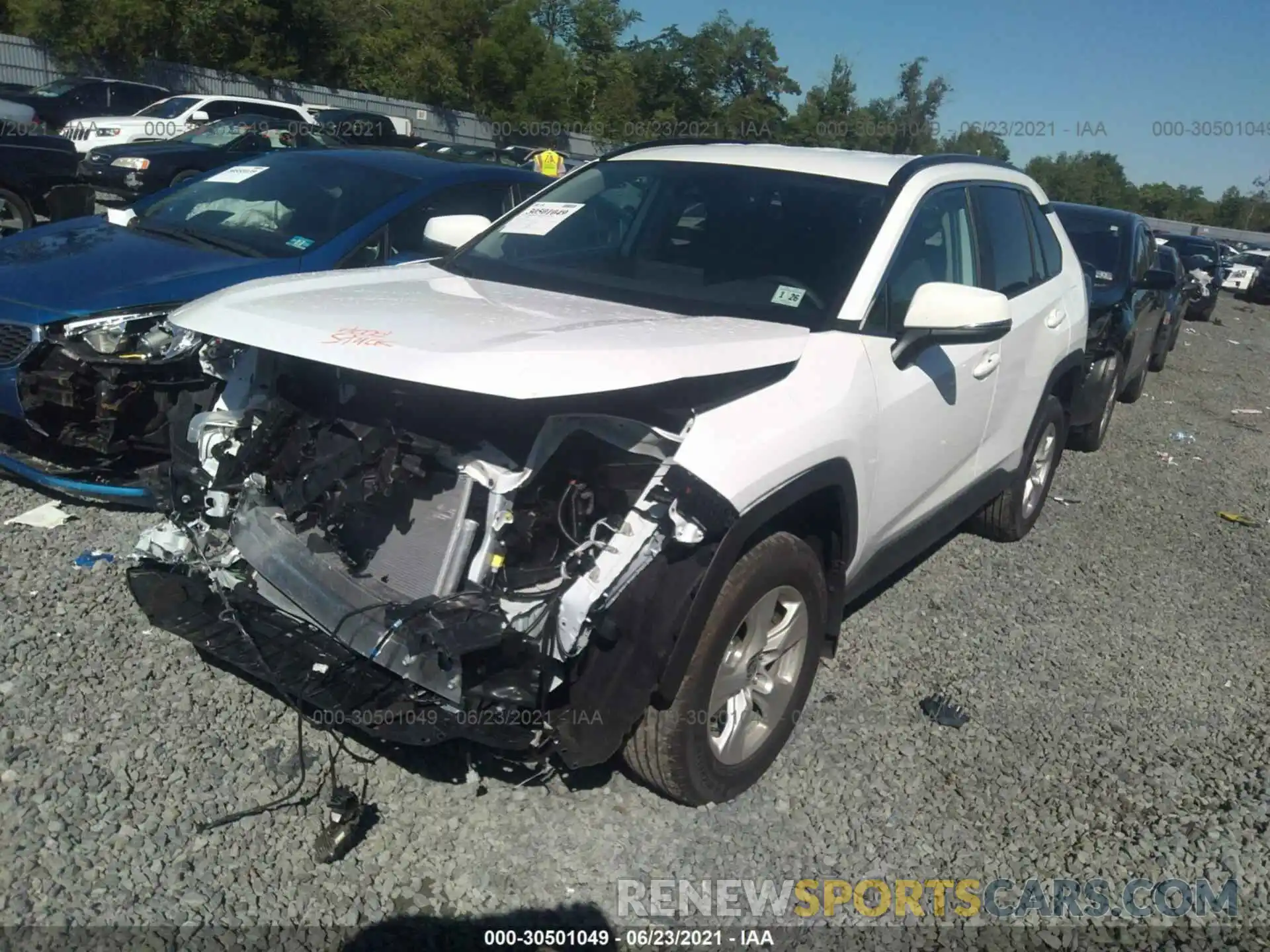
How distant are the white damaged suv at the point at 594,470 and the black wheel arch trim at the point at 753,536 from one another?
0.01 metres

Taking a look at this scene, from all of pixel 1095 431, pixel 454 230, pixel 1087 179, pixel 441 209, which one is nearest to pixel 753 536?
pixel 454 230

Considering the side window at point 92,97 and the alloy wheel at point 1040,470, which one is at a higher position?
the alloy wheel at point 1040,470

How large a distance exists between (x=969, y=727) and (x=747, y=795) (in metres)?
1.07

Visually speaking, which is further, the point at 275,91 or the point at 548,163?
the point at 275,91

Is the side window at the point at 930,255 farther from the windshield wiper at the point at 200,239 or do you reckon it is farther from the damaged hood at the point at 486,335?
the windshield wiper at the point at 200,239

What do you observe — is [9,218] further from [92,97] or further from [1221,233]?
[1221,233]

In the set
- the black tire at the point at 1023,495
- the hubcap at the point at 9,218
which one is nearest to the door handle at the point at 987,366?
the black tire at the point at 1023,495

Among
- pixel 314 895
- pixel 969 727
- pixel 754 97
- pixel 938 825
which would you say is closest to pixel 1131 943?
pixel 938 825

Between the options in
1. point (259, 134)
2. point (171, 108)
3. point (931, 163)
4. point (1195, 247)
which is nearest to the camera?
point (931, 163)

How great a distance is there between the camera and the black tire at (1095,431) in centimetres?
823

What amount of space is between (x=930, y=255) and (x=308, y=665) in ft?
9.01

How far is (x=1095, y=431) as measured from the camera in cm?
827

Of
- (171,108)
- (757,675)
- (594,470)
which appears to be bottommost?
(171,108)

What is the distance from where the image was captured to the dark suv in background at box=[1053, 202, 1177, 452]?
25.7ft
